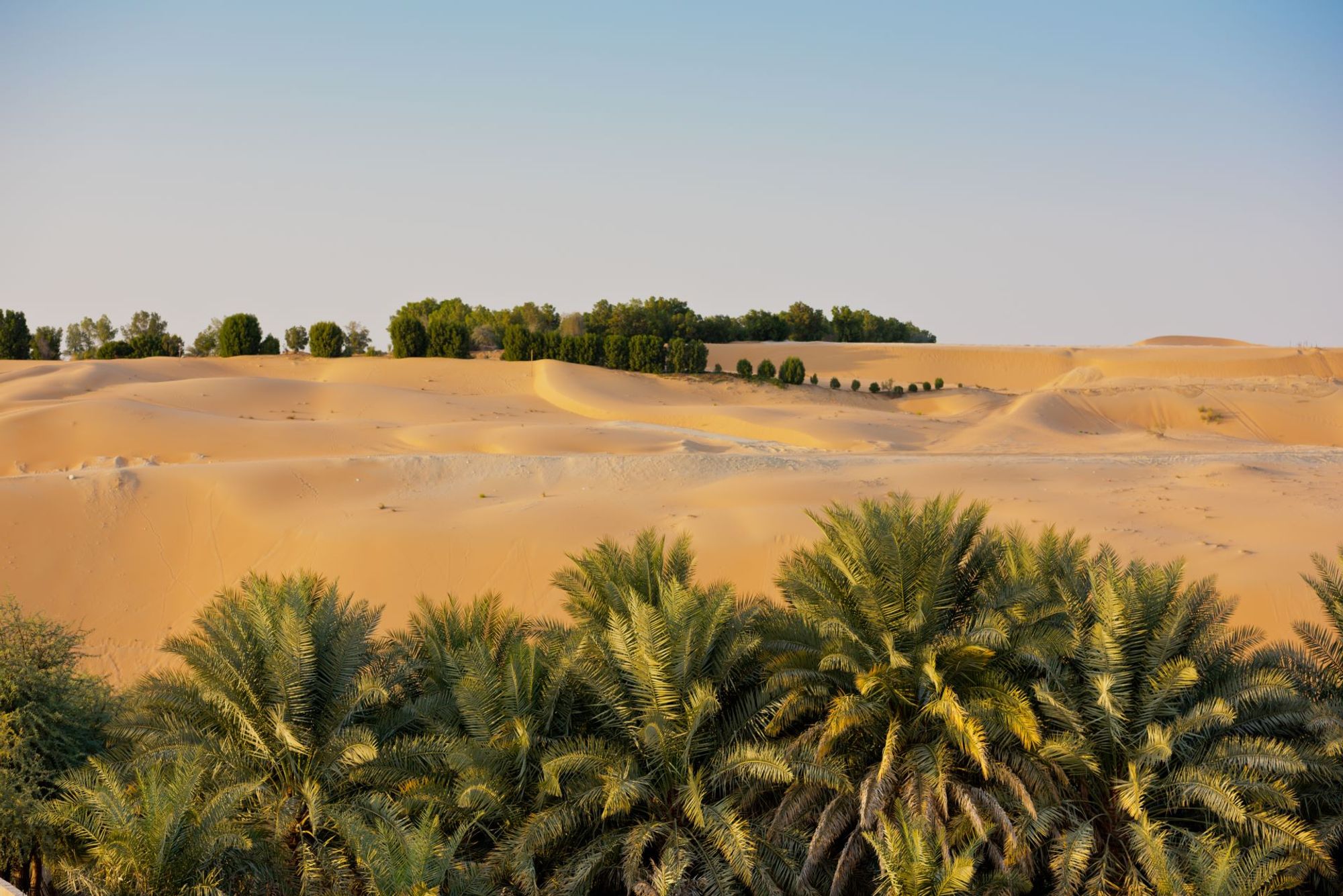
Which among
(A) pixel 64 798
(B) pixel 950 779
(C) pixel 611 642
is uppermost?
(C) pixel 611 642

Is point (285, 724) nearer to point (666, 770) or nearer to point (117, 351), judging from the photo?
point (666, 770)

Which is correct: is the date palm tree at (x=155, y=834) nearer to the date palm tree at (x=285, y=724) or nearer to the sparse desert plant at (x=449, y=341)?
the date palm tree at (x=285, y=724)

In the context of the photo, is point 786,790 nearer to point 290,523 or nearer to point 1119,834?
point 1119,834

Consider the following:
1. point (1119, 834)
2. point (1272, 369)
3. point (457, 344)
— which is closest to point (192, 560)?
point (1119, 834)

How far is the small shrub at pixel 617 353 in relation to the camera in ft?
173

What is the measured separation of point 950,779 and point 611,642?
11.5 feet

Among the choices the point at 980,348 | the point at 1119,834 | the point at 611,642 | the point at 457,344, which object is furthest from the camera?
the point at 980,348

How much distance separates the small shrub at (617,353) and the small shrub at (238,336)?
671 inches

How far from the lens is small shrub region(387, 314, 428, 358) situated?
54.8 meters

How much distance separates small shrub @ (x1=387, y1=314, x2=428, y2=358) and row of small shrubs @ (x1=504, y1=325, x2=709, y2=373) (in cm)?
436

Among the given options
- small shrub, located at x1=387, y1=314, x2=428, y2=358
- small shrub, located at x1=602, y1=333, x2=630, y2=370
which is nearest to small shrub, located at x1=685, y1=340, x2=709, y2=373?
small shrub, located at x1=602, y1=333, x2=630, y2=370

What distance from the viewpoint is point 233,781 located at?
36.5 feet

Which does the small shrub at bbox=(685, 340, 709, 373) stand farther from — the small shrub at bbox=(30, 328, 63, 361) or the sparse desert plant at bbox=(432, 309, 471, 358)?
the small shrub at bbox=(30, 328, 63, 361)

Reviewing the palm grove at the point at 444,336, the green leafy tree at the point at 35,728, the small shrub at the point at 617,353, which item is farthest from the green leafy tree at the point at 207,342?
the green leafy tree at the point at 35,728
